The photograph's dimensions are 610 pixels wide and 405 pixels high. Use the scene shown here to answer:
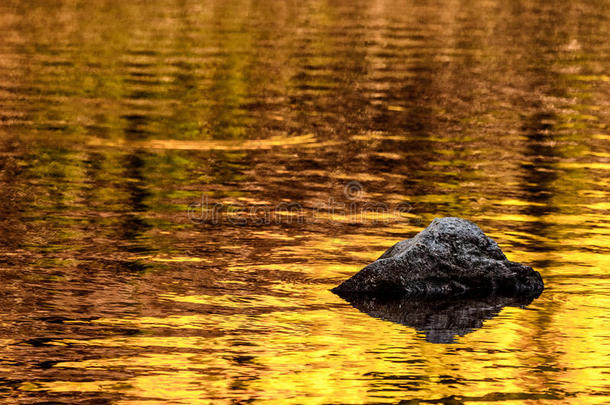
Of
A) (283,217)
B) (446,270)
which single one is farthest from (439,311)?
(283,217)

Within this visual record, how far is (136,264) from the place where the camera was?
14.7 meters

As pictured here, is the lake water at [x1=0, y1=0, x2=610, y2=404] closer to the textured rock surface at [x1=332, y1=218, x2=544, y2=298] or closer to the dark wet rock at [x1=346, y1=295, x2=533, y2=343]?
the dark wet rock at [x1=346, y1=295, x2=533, y2=343]

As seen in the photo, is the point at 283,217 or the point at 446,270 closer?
the point at 446,270

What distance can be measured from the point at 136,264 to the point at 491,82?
22142 mm

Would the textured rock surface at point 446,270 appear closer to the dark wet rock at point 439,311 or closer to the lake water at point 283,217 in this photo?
the dark wet rock at point 439,311

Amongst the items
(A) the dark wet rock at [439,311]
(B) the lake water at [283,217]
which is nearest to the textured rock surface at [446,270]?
(A) the dark wet rock at [439,311]

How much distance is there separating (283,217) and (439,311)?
4.83 metres

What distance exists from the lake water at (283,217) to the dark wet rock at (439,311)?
2.3 inches

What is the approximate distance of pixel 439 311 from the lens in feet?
42.9

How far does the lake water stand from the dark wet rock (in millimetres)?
58

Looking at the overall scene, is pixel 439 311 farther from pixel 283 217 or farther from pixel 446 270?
pixel 283 217

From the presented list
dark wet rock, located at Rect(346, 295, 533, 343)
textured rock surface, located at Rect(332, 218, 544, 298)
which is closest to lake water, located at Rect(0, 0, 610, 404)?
dark wet rock, located at Rect(346, 295, 533, 343)

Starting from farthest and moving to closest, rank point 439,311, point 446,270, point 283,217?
point 283,217, point 446,270, point 439,311

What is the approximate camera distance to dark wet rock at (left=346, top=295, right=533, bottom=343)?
1244 centimetres
